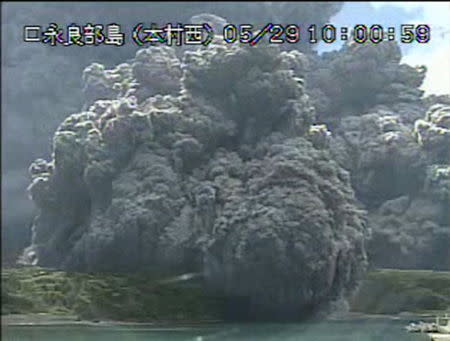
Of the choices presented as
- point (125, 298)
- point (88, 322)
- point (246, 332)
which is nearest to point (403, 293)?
point (246, 332)

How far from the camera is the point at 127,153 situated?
995cm

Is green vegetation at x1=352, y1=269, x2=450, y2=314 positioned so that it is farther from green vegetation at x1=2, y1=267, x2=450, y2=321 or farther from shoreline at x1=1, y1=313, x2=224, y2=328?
shoreline at x1=1, y1=313, x2=224, y2=328

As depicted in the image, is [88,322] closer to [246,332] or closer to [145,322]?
[145,322]

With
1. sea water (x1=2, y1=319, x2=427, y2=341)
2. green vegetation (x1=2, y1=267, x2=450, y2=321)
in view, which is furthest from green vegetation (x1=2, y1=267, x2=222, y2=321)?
sea water (x1=2, y1=319, x2=427, y2=341)

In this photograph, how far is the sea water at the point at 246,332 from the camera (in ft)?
21.8

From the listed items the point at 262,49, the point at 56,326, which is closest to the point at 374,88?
the point at 262,49

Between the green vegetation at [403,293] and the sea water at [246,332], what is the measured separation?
0.37 m

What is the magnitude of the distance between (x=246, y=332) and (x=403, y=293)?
2.45m

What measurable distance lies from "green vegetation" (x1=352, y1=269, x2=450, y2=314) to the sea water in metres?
0.37

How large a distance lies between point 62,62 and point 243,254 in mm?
3367

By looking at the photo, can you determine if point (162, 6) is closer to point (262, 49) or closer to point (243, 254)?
point (243, 254)

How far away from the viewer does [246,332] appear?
7527mm

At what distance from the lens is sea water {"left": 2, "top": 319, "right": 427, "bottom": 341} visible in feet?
21.8

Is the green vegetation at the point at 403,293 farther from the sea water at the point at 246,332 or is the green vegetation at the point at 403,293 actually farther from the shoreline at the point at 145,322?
the sea water at the point at 246,332
